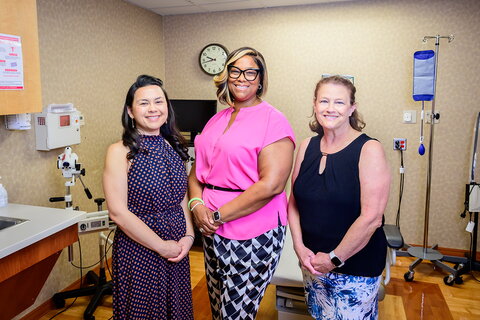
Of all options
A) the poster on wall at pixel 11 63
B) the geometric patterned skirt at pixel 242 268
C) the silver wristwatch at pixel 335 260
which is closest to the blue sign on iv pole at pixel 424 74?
the geometric patterned skirt at pixel 242 268

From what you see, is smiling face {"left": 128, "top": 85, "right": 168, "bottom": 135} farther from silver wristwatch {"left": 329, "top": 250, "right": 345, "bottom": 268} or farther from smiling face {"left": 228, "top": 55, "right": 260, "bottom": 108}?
silver wristwatch {"left": 329, "top": 250, "right": 345, "bottom": 268}

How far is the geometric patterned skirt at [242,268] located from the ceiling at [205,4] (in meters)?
2.55

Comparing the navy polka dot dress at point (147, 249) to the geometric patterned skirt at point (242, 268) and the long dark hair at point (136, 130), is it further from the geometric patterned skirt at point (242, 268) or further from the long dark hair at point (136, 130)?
the geometric patterned skirt at point (242, 268)

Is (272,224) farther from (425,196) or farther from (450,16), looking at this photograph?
(450,16)

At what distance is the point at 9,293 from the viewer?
1981mm

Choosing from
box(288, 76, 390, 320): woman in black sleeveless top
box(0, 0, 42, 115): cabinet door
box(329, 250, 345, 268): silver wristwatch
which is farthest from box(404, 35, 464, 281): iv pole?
box(0, 0, 42, 115): cabinet door

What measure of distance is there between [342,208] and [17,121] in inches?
74.4

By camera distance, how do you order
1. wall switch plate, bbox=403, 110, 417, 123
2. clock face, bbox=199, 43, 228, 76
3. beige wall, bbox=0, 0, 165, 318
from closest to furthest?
beige wall, bbox=0, 0, 165, 318
wall switch plate, bbox=403, 110, 417, 123
clock face, bbox=199, 43, 228, 76

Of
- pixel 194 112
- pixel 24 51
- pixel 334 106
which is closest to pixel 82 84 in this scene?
pixel 24 51

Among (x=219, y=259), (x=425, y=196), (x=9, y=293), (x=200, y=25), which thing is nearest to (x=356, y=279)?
(x=219, y=259)

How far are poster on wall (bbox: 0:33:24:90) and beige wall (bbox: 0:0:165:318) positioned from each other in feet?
1.62

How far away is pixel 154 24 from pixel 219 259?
3.03 m

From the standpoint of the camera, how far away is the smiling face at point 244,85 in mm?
1556

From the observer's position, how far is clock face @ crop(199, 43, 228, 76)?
3928 millimetres
